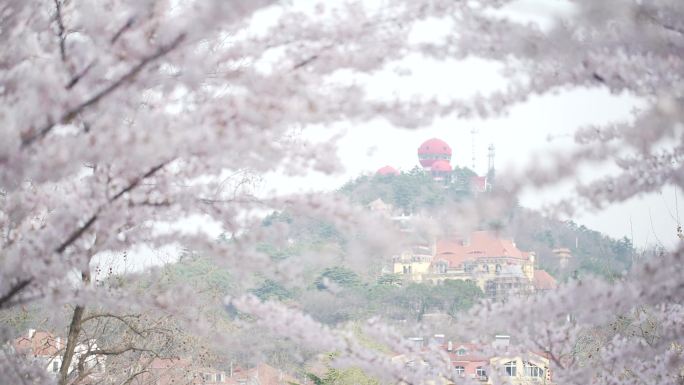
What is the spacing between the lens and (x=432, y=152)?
140625mm

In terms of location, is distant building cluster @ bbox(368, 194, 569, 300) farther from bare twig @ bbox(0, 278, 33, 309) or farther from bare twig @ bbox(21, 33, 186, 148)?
bare twig @ bbox(21, 33, 186, 148)

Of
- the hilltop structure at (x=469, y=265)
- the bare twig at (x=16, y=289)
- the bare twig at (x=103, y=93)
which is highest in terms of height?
the bare twig at (x=103, y=93)

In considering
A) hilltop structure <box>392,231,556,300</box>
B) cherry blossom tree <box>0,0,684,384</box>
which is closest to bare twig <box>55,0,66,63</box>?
cherry blossom tree <box>0,0,684,384</box>

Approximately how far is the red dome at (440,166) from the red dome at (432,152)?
0.73m

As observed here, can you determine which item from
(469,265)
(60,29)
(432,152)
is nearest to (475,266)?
(469,265)

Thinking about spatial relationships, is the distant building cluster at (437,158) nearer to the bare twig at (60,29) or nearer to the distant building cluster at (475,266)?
the distant building cluster at (475,266)

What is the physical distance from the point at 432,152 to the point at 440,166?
13.5 ft

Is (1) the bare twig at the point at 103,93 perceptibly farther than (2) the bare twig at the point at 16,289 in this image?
No

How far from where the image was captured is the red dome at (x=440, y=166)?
448 feet

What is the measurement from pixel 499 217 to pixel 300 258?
2.76ft

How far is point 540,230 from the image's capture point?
3549 mm

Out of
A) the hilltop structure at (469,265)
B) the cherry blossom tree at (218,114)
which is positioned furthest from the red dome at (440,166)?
the cherry blossom tree at (218,114)

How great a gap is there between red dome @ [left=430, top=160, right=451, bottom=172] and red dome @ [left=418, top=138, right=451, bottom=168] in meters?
0.73

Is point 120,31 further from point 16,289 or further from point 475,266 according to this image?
point 475,266
